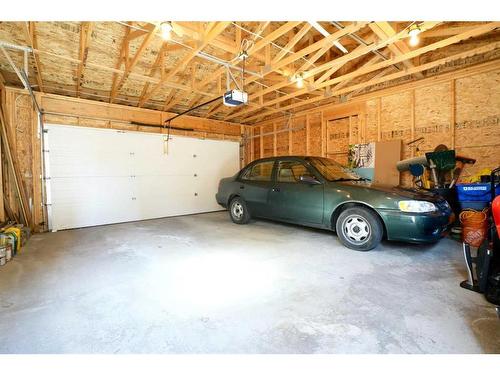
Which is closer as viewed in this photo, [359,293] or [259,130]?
[359,293]

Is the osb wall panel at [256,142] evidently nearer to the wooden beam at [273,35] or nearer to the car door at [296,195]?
the car door at [296,195]

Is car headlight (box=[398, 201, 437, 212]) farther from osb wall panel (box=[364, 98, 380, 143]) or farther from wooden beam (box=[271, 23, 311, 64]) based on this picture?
osb wall panel (box=[364, 98, 380, 143])

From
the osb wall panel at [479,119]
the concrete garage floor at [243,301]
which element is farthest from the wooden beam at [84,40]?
the osb wall panel at [479,119]

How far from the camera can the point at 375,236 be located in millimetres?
3146

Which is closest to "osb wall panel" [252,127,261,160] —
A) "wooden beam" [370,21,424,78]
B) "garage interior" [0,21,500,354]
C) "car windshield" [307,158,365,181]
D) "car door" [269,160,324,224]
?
"garage interior" [0,21,500,354]

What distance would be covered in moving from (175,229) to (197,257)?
6.24 ft

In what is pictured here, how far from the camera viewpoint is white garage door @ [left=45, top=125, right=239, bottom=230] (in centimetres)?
500

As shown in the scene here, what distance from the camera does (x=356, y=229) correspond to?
131 inches

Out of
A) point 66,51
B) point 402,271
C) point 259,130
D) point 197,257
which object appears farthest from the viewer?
point 259,130

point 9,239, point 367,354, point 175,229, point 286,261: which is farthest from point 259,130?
point 367,354

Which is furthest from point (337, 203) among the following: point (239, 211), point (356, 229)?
point (239, 211)

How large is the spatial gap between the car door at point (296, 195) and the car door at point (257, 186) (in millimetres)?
161

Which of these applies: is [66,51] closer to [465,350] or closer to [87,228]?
[87,228]
